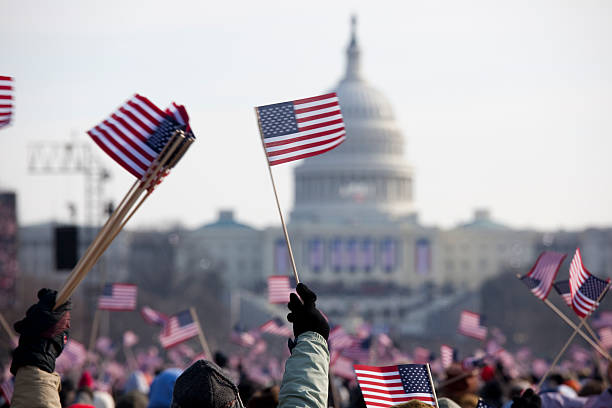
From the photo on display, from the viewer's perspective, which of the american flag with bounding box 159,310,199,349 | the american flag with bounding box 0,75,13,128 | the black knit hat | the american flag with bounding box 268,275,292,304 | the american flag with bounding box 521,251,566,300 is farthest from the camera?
the american flag with bounding box 268,275,292,304

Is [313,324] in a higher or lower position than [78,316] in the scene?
higher

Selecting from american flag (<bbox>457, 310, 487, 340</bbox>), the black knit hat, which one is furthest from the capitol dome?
the black knit hat

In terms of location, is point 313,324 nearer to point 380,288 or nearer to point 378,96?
point 380,288

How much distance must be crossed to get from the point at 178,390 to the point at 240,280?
499 feet

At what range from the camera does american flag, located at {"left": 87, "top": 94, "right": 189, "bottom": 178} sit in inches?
358

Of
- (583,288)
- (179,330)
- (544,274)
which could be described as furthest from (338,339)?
(583,288)

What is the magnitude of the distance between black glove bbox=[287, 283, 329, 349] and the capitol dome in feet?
499

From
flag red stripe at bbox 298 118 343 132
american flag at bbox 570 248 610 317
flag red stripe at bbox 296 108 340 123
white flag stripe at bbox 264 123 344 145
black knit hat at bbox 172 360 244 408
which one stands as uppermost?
flag red stripe at bbox 296 108 340 123

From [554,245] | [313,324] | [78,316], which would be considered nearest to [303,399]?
[313,324]

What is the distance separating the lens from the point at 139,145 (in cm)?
923

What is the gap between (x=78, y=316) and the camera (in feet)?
235

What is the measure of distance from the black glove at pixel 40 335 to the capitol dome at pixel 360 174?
152060 millimetres

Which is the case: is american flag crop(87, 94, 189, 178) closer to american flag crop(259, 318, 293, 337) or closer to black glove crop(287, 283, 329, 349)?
black glove crop(287, 283, 329, 349)

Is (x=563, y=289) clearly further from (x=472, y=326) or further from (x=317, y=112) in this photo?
(x=472, y=326)
